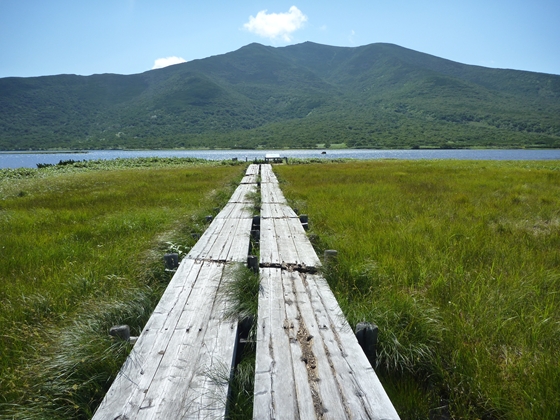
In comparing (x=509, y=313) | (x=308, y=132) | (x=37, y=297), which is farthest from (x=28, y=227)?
(x=308, y=132)

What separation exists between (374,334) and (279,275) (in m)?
1.59

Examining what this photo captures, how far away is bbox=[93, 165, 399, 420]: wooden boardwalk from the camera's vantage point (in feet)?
6.56

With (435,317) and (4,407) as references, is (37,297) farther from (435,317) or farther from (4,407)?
(435,317)

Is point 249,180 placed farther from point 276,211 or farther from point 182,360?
point 182,360

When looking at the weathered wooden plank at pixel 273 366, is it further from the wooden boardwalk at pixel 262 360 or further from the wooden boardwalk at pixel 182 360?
the wooden boardwalk at pixel 182 360

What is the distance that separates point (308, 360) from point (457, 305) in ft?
6.82

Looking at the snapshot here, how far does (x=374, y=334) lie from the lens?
2.71 metres

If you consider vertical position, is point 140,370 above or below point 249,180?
below

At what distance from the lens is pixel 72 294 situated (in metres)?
4.06

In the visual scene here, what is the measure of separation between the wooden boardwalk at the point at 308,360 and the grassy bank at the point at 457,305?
43 centimetres

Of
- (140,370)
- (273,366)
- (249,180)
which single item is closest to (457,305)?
(273,366)

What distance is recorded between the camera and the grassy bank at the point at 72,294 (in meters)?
2.46

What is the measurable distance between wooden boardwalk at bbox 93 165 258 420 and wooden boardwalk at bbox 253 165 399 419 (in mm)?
313

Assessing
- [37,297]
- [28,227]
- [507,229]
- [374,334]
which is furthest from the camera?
[28,227]
